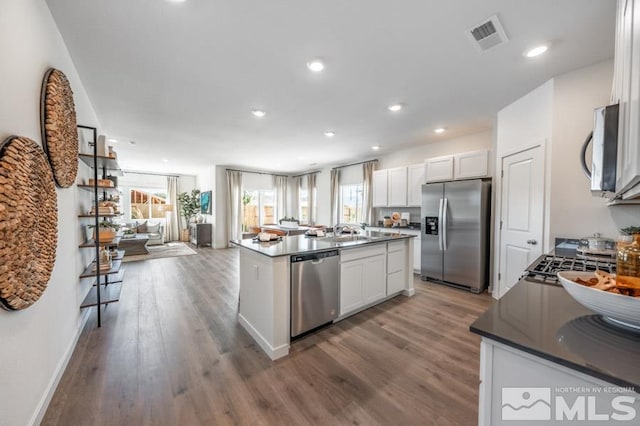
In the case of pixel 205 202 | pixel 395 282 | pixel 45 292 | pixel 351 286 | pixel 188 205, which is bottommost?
pixel 395 282

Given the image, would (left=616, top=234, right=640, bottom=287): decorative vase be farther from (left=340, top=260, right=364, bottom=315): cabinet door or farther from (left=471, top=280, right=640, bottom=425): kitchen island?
(left=340, top=260, right=364, bottom=315): cabinet door

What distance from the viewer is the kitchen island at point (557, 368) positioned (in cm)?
61

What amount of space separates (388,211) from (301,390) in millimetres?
4865

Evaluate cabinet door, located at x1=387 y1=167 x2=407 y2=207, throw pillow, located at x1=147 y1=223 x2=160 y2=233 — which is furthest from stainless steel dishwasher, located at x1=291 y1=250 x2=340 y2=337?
throw pillow, located at x1=147 y1=223 x2=160 y2=233

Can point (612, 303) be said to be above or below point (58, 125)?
below

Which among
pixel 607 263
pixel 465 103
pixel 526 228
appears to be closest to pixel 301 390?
pixel 607 263

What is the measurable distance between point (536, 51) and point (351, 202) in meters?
5.30

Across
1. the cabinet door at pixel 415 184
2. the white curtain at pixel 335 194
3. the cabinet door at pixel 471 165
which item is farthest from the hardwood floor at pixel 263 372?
the white curtain at pixel 335 194

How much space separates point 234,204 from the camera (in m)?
7.95

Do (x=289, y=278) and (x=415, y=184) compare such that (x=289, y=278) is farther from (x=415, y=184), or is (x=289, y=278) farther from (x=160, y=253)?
(x=160, y=253)

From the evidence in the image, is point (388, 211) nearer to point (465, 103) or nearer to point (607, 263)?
point (465, 103)

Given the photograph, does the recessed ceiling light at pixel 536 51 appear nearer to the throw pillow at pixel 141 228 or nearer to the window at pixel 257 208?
the window at pixel 257 208

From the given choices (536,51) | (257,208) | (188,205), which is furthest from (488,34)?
(188,205)

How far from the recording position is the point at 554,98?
2582 mm
